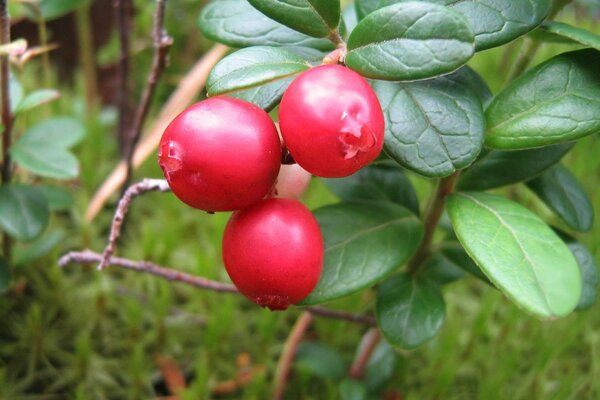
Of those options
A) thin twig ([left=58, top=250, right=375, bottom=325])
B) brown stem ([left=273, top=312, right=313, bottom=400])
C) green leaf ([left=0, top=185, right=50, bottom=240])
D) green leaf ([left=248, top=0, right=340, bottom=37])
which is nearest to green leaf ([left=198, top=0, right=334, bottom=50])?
green leaf ([left=248, top=0, right=340, bottom=37])

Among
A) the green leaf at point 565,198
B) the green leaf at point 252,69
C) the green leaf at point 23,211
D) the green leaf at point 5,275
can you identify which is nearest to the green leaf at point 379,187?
the green leaf at point 565,198

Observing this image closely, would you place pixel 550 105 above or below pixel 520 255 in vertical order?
above

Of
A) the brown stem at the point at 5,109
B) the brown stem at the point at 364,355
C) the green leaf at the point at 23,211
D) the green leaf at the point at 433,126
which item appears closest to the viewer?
the green leaf at the point at 433,126

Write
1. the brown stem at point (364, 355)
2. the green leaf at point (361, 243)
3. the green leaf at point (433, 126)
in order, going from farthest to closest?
the brown stem at point (364, 355), the green leaf at point (361, 243), the green leaf at point (433, 126)

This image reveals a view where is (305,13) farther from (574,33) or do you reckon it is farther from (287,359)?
(287,359)

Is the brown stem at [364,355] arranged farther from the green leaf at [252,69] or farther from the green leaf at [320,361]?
the green leaf at [252,69]

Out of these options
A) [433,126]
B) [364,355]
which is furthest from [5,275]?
[433,126]

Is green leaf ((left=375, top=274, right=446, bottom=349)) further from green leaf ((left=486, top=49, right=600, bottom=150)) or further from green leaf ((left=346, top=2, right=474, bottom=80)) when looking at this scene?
green leaf ((left=346, top=2, right=474, bottom=80))

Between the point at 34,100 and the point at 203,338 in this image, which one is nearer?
the point at 34,100
